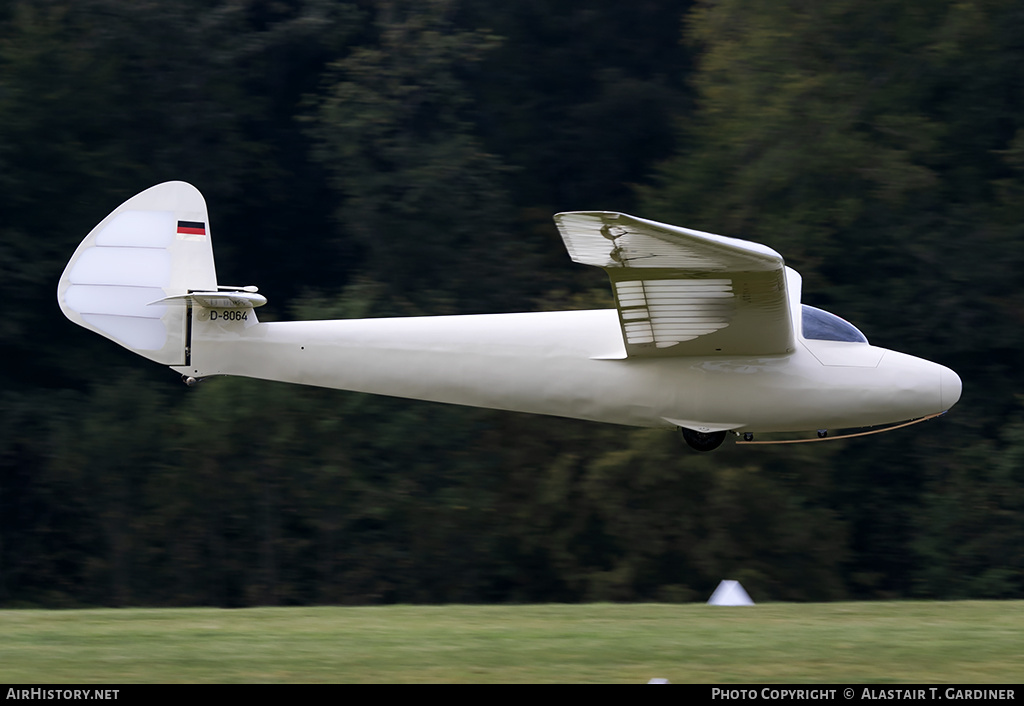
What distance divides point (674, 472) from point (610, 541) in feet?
7.39

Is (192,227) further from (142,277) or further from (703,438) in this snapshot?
(703,438)

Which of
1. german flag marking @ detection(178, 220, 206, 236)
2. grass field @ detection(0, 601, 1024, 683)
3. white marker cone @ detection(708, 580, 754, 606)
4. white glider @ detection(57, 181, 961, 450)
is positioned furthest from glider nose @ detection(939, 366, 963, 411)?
german flag marking @ detection(178, 220, 206, 236)

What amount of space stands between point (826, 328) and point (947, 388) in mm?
1365

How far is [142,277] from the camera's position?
43.7ft

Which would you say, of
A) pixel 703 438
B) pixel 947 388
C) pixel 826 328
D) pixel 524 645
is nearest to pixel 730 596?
pixel 703 438

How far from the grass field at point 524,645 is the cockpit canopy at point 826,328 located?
2.80m

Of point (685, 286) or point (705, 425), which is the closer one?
point (685, 286)

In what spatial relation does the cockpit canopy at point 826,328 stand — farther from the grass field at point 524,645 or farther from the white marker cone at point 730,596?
the grass field at point 524,645

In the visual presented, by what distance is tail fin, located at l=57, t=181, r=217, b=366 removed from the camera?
13.1 m

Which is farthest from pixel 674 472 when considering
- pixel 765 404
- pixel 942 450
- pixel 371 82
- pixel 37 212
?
Answer: pixel 37 212

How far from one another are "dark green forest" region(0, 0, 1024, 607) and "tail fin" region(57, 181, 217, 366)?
1146 cm

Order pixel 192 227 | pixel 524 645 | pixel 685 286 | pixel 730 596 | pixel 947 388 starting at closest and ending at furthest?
pixel 524 645 → pixel 685 286 → pixel 730 596 → pixel 947 388 → pixel 192 227

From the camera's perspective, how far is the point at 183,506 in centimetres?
2695

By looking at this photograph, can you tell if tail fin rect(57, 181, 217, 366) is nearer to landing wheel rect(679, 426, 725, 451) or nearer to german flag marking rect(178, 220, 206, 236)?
german flag marking rect(178, 220, 206, 236)
